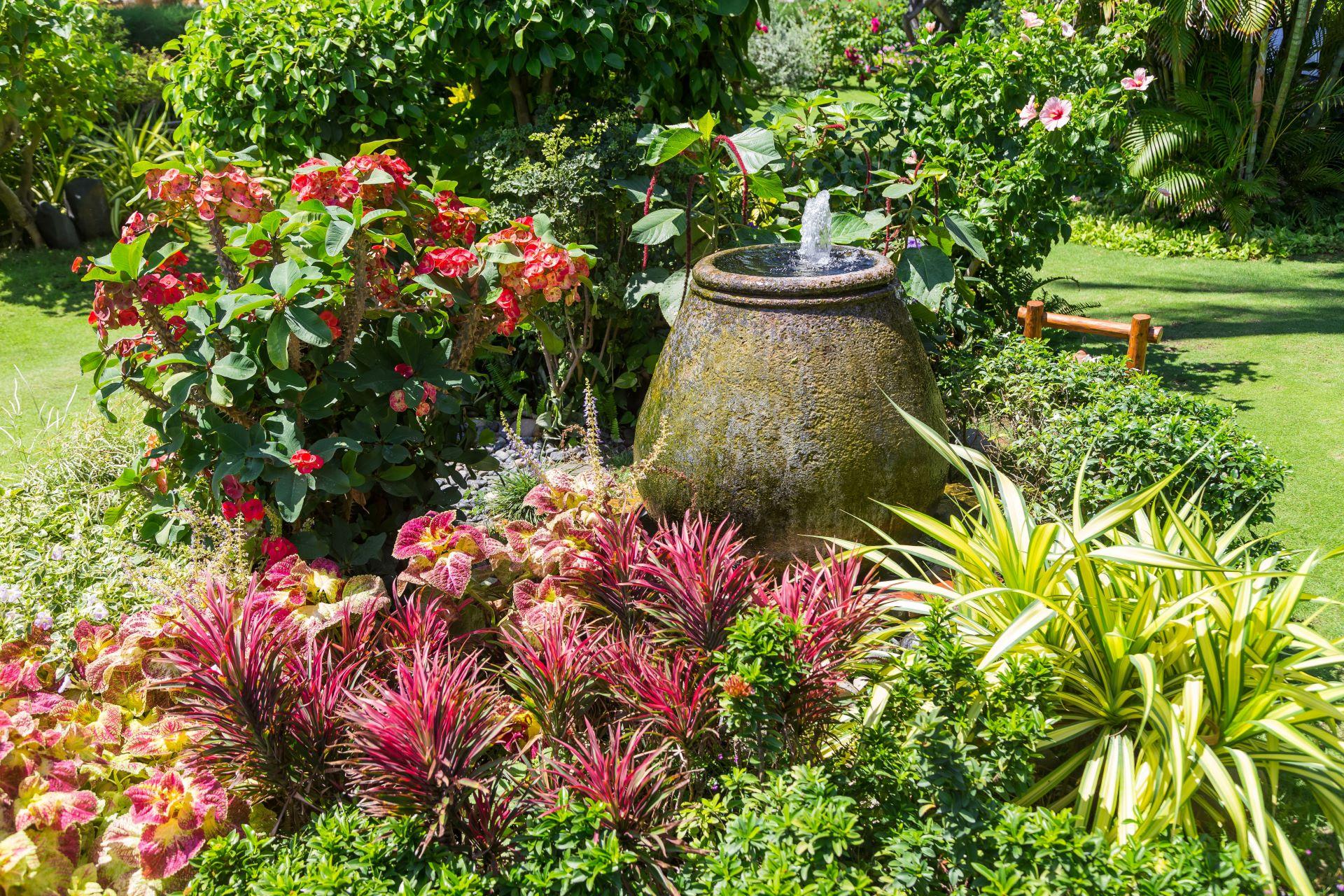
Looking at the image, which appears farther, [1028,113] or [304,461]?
[1028,113]

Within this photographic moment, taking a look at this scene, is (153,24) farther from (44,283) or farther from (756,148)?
(756,148)

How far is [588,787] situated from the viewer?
2.02 metres

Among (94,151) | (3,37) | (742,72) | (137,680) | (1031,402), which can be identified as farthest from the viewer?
(94,151)

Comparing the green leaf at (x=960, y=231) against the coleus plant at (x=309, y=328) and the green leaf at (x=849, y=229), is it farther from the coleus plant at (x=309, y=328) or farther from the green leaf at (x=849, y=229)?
the coleus plant at (x=309, y=328)

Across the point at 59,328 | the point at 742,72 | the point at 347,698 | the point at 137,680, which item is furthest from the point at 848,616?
the point at 59,328

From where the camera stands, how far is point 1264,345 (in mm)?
6562

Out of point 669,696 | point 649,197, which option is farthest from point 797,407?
point 649,197

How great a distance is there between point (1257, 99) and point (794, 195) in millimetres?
6561

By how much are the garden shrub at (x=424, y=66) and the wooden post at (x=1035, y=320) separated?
6.22 ft

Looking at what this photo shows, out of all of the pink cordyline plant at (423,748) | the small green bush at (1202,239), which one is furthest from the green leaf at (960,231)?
the small green bush at (1202,239)

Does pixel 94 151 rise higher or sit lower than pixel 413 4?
lower

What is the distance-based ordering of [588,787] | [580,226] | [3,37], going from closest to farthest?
[588,787]
[580,226]
[3,37]

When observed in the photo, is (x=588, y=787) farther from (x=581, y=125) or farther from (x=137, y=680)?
(x=581, y=125)

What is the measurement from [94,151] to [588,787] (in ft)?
29.5
